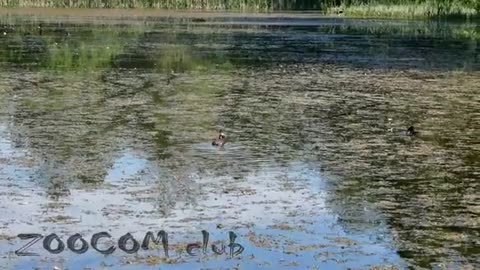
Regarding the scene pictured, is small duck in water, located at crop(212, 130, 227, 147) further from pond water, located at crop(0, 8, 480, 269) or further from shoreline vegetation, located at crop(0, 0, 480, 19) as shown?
shoreline vegetation, located at crop(0, 0, 480, 19)

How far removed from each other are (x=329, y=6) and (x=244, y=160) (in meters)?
33.7

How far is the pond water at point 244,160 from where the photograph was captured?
16.3 ft

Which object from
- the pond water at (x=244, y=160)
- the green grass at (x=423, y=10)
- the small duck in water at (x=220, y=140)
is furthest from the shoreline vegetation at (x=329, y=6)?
the small duck in water at (x=220, y=140)

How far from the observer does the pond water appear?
4983mm

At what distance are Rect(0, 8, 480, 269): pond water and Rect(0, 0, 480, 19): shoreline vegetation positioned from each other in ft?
57.1

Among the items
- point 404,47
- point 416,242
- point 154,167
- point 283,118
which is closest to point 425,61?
point 404,47

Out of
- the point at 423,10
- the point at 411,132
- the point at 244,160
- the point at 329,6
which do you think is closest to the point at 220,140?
the point at 244,160

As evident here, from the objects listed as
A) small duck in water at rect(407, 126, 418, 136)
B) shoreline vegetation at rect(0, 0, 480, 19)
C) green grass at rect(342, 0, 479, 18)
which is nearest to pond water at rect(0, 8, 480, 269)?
small duck in water at rect(407, 126, 418, 136)

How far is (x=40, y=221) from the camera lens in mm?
5234

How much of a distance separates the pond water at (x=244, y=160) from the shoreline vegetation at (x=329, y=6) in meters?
17.4

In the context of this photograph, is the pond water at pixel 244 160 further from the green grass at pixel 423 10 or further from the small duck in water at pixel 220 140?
the green grass at pixel 423 10

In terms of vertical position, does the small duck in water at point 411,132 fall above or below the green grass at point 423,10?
below

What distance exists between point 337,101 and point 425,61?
244 inches

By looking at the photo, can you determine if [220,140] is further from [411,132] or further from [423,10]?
[423,10]
